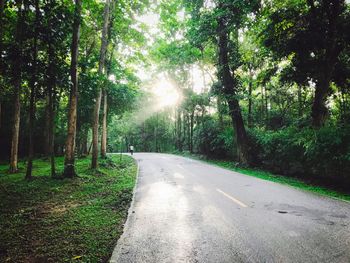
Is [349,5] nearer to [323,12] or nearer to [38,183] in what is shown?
[323,12]

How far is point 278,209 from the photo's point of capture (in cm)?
608

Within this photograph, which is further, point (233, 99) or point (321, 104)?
point (233, 99)

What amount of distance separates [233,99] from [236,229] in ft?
45.5

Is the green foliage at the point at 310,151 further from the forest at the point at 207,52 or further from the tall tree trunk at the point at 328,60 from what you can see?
the tall tree trunk at the point at 328,60

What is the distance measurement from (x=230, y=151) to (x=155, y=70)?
18.2 m

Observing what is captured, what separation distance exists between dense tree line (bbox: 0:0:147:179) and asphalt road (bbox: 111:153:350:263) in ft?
19.3

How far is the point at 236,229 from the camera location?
15.4ft

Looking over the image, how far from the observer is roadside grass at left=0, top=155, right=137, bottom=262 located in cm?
388

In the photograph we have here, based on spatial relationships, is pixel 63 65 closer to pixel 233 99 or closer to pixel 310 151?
pixel 310 151

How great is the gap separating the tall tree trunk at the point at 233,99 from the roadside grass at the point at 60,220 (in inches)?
405

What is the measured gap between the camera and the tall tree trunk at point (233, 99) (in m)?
17.0

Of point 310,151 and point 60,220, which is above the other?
point 310,151

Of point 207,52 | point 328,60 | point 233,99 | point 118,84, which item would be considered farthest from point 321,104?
point 118,84

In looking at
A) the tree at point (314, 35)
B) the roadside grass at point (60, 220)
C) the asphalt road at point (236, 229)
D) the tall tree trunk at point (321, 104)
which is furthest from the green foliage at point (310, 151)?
the roadside grass at point (60, 220)
